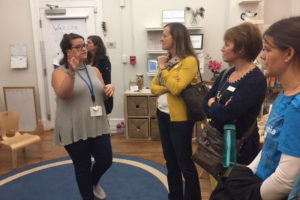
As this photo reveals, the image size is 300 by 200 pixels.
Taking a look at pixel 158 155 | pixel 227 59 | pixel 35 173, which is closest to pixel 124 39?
pixel 158 155

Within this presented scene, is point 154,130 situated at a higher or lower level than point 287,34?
lower

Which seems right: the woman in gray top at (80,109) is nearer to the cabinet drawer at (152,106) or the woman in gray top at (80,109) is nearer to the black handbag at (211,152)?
the black handbag at (211,152)

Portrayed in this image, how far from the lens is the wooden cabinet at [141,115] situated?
13.0 ft

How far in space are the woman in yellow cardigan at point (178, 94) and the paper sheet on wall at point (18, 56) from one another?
3277 mm

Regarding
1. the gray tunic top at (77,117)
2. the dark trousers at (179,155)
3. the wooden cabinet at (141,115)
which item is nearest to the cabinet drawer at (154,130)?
the wooden cabinet at (141,115)

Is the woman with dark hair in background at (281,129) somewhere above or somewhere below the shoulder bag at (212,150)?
above

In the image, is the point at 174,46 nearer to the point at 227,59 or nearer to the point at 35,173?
the point at 227,59

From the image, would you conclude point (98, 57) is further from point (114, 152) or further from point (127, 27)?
point (127, 27)

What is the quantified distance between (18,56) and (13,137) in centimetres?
164

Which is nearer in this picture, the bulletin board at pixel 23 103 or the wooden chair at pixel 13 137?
the wooden chair at pixel 13 137

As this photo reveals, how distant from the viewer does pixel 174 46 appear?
1925 mm

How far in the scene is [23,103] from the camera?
4.48m

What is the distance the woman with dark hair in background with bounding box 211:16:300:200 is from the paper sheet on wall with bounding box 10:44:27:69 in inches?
171

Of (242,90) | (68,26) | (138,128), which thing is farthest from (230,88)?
(68,26)
